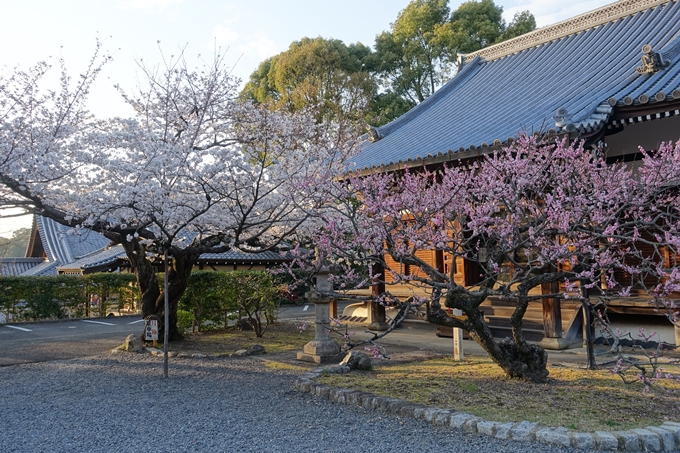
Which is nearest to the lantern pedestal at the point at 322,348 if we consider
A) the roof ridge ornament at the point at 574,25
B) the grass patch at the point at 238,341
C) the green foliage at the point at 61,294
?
the grass patch at the point at 238,341

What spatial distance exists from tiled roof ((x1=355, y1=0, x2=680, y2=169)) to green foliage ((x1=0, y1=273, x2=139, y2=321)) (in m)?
10.7

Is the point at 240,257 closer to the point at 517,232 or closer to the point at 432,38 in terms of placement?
the point at 432,38

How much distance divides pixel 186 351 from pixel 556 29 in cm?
1242

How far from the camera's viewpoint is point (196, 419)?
518 cm

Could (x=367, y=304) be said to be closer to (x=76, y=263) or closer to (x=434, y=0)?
(x=76, y=263)

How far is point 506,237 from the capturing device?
5.48 meters

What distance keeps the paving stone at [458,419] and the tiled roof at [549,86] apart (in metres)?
4.36

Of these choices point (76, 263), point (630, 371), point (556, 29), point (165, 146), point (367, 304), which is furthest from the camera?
point (76, 263)

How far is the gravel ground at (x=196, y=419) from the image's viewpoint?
14.2 ft

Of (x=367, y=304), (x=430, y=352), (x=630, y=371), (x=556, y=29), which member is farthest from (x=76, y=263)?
(x=630, y=371)

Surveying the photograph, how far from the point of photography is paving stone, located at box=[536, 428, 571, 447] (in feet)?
13.3

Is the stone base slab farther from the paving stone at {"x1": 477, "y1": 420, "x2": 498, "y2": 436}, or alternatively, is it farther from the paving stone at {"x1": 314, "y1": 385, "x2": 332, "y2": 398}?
the paving stone at {"x1": 477, "y1": 420, "x2": 498, "y2": 436}

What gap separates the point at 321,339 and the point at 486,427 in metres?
4.30

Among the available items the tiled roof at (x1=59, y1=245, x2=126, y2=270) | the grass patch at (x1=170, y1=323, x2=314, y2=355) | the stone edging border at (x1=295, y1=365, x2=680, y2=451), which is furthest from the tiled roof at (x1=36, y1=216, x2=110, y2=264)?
the stone edging border at (x1=295, y1=365, x2=680, y2=451)
